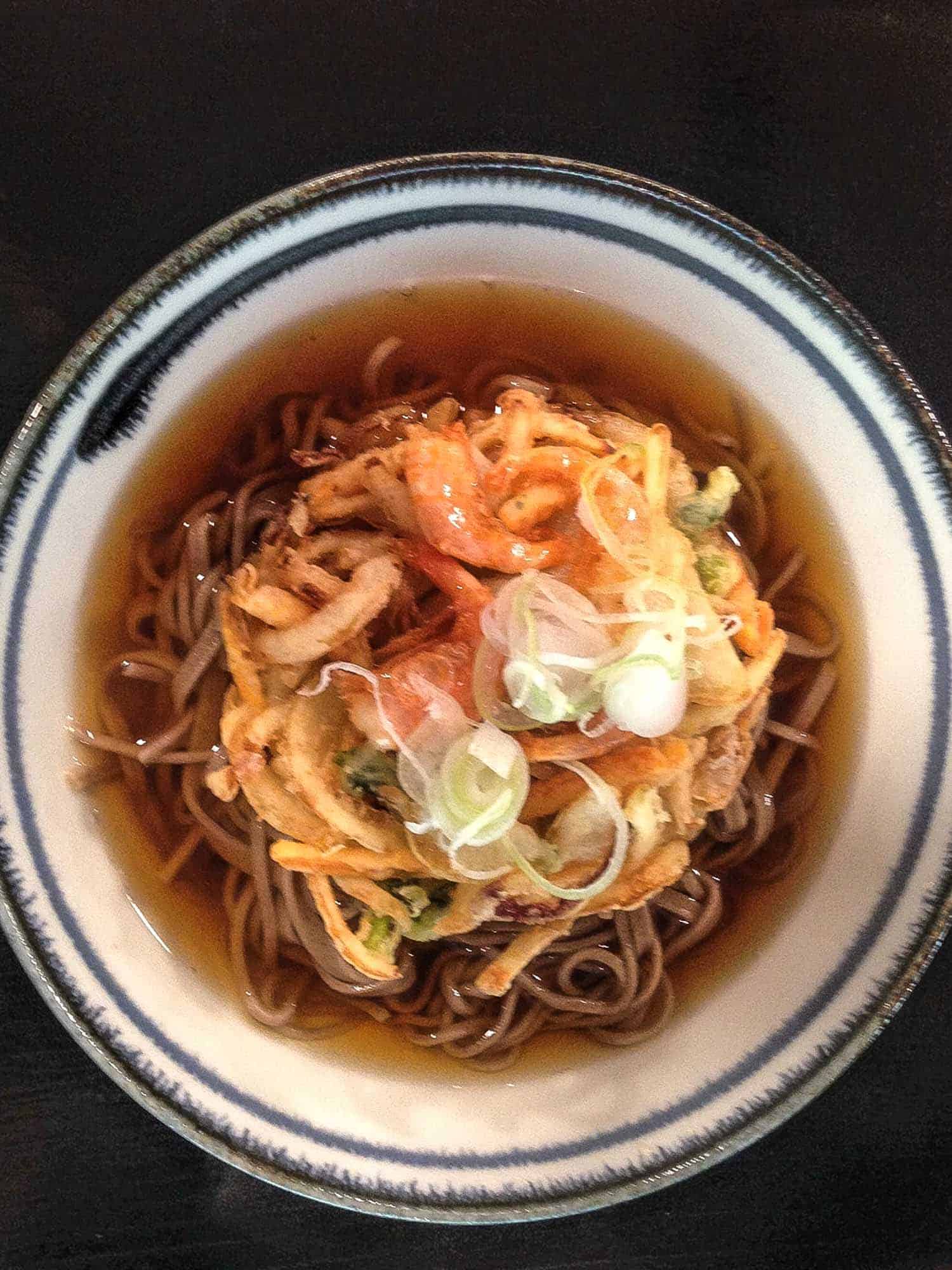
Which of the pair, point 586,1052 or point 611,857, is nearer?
point 611,857

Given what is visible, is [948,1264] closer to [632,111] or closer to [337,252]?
[337,252]

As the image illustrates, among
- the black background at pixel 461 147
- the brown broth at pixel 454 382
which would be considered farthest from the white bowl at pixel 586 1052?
the black background at pixel 461 147

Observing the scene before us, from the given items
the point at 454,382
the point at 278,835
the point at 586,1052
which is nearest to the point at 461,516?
the point at 454,382

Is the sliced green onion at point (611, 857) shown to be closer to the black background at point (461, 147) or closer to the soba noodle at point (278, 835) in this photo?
the soba noodle at point (278, 835)

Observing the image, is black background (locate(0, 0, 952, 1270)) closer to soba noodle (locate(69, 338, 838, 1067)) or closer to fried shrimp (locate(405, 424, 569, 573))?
soba noodle (locate(69, 338, 838, 1067))

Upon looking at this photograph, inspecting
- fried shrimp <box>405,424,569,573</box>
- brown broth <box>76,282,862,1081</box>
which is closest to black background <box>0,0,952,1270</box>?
brown broth <box>76,282,862,1081</box>

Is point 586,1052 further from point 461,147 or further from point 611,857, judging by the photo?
point 461,147
